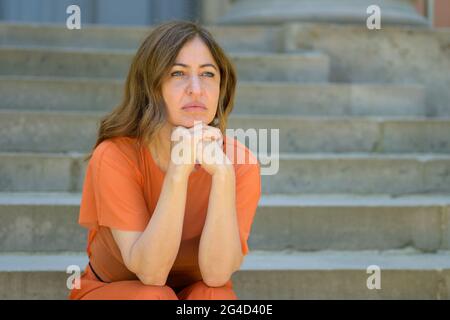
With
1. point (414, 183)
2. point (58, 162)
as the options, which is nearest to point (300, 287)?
point (414, 183)

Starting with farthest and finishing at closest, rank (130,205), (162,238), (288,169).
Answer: (288,169) → (130,205) → (162,238)

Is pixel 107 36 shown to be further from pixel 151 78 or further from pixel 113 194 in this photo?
pixel 113 194

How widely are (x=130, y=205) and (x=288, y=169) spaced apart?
1.52 m

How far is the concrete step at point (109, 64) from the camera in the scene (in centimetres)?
420

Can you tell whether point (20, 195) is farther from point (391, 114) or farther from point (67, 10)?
point (67, 10)

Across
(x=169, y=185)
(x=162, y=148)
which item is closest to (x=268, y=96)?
(x=162, y=148)

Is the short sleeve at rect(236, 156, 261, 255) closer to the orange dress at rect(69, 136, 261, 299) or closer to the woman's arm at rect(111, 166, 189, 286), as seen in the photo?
the orange dress at rect(69, 136, 261, 299)

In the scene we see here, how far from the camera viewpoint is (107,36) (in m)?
4.63

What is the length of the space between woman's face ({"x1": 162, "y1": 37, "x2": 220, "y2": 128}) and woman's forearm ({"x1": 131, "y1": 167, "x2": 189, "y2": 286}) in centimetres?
24

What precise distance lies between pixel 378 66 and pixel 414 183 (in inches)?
49.7

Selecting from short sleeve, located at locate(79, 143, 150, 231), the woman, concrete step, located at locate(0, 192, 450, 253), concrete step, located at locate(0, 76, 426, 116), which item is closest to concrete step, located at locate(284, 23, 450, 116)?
concrete step, located at locate(0, 76, 426, 116)

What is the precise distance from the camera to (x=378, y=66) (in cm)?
463

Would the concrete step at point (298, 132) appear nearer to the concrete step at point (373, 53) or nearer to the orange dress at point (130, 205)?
the concrete step at point (373, 53)

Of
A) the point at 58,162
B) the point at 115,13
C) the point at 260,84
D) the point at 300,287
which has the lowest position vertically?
the point at 300,287
